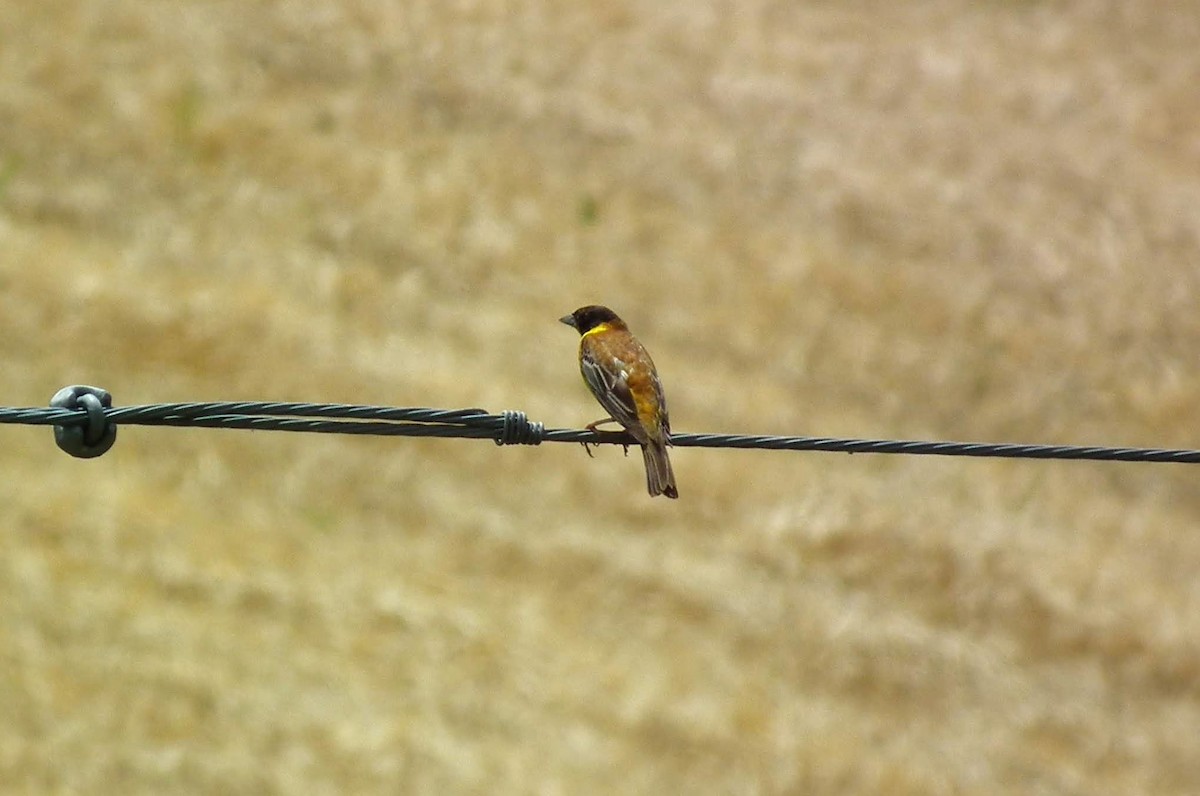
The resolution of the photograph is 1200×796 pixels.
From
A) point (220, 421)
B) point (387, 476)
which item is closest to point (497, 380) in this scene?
point (387, 476)

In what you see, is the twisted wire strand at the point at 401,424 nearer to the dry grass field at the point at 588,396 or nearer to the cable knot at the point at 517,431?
the cable knot at the point at 517,431

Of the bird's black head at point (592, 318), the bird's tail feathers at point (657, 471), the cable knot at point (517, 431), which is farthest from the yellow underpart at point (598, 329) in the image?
the cable knot at point (517, 431)

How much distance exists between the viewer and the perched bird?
8.27 metres

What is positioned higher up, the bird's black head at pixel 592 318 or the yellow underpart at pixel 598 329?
the bird's black head at pixel 592 318

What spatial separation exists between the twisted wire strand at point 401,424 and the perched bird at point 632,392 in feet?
6.12

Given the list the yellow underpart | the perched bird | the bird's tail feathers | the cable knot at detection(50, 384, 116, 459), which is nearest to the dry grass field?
the yellow underpart

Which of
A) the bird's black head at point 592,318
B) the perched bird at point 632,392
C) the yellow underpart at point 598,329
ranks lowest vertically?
the perched bird at point 632,392

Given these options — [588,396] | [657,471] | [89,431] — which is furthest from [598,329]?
[588,396]

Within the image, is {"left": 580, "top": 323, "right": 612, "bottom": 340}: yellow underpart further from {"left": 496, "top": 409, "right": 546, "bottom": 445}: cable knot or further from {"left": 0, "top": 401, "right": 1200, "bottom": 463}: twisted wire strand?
{"left": 496, "top": 409, "right": 546, "bottom": 445}: cable knot

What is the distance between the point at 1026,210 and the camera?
20984 mm

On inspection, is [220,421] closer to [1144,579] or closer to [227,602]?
[227,602]

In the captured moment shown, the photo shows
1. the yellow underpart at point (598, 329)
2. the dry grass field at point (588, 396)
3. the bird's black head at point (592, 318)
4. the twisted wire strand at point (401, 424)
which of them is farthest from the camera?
the dry grass field at point (588, 396)

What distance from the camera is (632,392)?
887cm

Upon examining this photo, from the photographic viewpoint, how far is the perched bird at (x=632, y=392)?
325 inches
